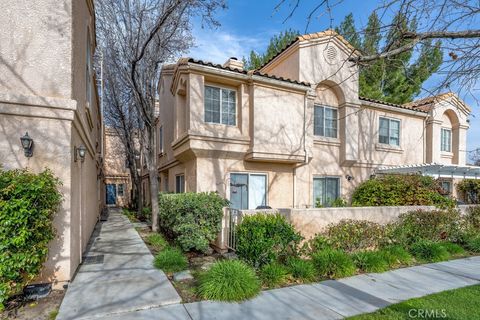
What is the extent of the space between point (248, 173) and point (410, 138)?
10547 mm

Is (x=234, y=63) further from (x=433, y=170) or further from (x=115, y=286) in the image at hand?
(x=433, y=170)

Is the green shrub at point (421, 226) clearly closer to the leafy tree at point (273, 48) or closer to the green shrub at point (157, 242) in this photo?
the green shrub at point (157, 242)

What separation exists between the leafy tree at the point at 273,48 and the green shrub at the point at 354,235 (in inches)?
659

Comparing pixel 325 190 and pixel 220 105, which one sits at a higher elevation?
pixel 220 105

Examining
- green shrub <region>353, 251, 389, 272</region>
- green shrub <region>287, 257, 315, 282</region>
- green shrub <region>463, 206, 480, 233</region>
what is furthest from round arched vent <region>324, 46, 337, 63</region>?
green shrub <region>287, 257, 315, 282</region>

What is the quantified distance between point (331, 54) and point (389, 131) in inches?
217

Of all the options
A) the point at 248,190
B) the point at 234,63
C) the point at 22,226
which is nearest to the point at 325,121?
the point at 234,63

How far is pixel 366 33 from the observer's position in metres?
4.98

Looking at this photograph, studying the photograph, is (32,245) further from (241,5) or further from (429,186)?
(429,186)

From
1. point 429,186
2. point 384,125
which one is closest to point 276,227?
point 429,186

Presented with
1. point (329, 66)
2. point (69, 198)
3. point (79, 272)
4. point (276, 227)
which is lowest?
point (79, 272)

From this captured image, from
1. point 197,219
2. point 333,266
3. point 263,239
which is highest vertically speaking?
point 197,219

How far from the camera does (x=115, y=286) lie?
5.36m

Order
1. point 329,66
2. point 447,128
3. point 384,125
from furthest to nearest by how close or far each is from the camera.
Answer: point 447,128 < point 384,125 < point 329,66
